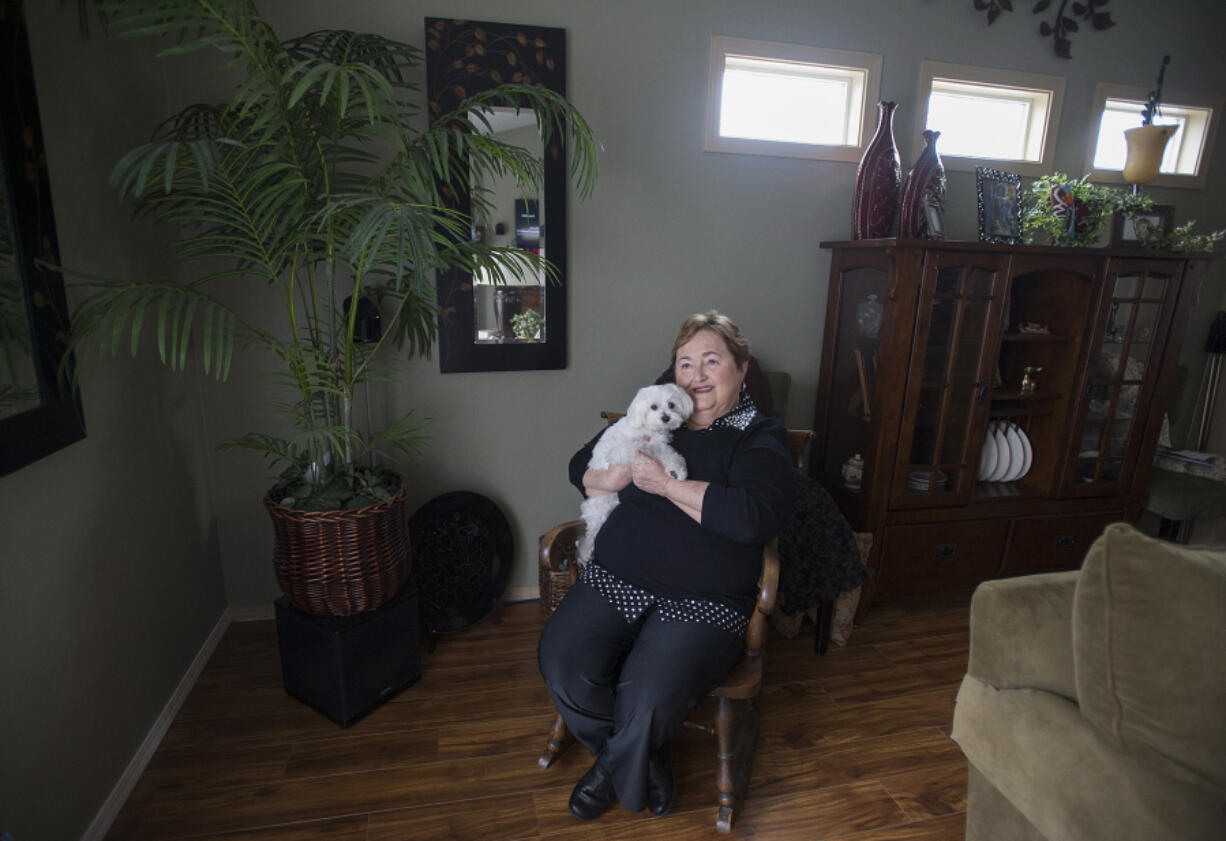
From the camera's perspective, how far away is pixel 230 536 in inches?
88.2

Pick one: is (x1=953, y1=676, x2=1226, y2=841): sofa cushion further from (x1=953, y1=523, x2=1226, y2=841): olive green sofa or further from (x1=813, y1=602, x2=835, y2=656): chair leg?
(x1=813, y1=602, x2=835, y2=656): chair leg

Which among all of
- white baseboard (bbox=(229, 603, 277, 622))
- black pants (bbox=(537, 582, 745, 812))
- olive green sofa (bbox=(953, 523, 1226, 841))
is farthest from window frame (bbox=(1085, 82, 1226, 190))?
white baseboard (bbox=(229, 603, 277, 622))

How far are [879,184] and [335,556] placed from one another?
2201 millimetres

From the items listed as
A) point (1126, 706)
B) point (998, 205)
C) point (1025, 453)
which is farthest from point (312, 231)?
point (1025, 453)

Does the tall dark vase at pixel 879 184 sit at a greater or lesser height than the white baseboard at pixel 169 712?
greater

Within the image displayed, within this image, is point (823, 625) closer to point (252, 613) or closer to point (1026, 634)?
point (1026, 634)

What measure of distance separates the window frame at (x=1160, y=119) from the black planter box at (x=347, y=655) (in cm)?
325

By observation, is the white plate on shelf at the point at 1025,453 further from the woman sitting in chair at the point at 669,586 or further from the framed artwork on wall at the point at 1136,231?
the woman sitting in chair at the point at 669,586

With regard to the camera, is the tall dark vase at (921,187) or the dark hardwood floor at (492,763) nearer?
the dark hardwood floor at (492,763)

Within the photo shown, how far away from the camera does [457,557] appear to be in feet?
7.51

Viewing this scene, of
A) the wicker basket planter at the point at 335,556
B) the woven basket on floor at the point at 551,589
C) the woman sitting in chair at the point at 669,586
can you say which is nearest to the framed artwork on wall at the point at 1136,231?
the woman sitting in chair at the point at 669,586

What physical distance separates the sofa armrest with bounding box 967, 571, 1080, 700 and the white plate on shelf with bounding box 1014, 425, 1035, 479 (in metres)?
1.58

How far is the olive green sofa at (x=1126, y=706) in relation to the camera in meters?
0.86

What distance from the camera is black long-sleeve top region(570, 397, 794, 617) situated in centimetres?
149
